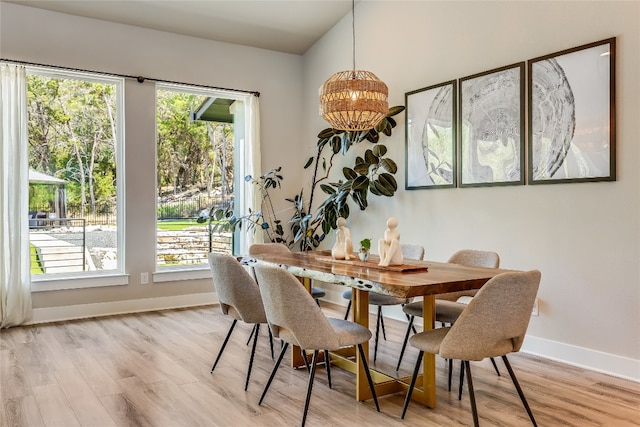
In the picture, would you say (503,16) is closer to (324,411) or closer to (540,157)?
(540,157)

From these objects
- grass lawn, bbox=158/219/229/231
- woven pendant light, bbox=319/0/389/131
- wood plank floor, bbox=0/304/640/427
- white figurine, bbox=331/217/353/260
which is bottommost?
wood plank floor, bbox=0/304/640/427

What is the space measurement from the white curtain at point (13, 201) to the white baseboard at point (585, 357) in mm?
4382

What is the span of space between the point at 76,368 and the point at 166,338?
0.89 metres

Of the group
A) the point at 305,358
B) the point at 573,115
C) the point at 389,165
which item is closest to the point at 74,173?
the point at 389,165

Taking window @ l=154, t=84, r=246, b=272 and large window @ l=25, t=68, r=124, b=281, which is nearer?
large window @ l=25, t=68, r=124, b=281

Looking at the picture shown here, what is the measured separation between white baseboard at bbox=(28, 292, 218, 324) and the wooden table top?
234 centimetres

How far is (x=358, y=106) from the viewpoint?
361 cm

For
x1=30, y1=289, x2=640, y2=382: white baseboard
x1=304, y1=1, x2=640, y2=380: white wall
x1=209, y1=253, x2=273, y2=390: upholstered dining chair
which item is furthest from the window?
x1=209, y1=253, x2=273, y2=390: upholstered dining chair

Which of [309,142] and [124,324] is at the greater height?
[309,142]

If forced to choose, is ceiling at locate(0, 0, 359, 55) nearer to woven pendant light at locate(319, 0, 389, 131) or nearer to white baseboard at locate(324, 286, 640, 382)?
woven pendant light at locate(319, 0, 389, 131)

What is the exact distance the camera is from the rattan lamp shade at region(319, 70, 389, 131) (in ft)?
11.8

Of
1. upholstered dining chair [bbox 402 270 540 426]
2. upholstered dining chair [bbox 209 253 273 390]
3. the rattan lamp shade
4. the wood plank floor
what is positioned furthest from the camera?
the rattan lamp shade

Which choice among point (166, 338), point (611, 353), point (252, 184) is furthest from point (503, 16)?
point (166, 338)

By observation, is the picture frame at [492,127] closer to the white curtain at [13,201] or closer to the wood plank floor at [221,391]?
the wood plank floor at [221,391]
